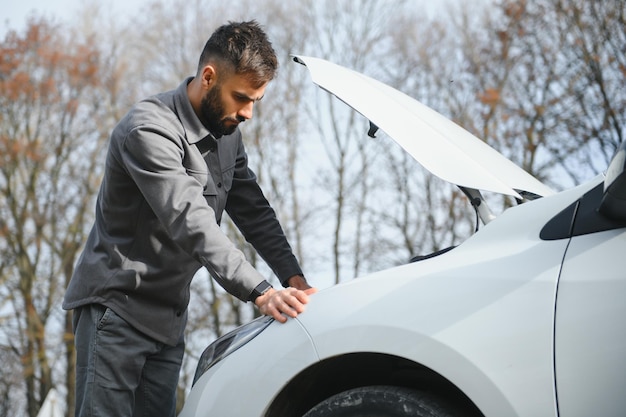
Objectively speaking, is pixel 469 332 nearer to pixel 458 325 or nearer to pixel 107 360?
pixel 458 325

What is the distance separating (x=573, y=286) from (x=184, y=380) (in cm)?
1801

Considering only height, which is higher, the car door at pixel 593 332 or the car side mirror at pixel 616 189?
the car side mirror at pixel 616 189

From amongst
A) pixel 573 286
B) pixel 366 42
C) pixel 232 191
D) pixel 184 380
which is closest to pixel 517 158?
pixel 366 42

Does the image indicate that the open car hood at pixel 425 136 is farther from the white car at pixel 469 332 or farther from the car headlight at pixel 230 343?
the car headlight at pixel 230 343

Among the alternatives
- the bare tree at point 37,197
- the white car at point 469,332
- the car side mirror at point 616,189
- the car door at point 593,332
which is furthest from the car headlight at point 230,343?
the bare tree at point 37,197

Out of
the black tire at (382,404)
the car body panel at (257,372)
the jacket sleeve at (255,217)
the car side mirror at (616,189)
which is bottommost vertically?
the black tire at (382,404)

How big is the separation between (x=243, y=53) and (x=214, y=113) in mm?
252

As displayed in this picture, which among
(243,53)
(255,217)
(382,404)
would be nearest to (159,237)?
(255,217)

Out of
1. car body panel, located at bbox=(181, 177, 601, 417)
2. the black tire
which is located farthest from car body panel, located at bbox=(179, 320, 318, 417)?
the black tire

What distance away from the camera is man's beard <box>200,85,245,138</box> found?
281 cm

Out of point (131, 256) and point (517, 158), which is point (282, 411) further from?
point (517, 158)

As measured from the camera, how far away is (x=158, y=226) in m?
2.73

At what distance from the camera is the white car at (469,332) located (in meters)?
1.82

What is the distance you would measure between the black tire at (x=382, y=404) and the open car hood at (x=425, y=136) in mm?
650
